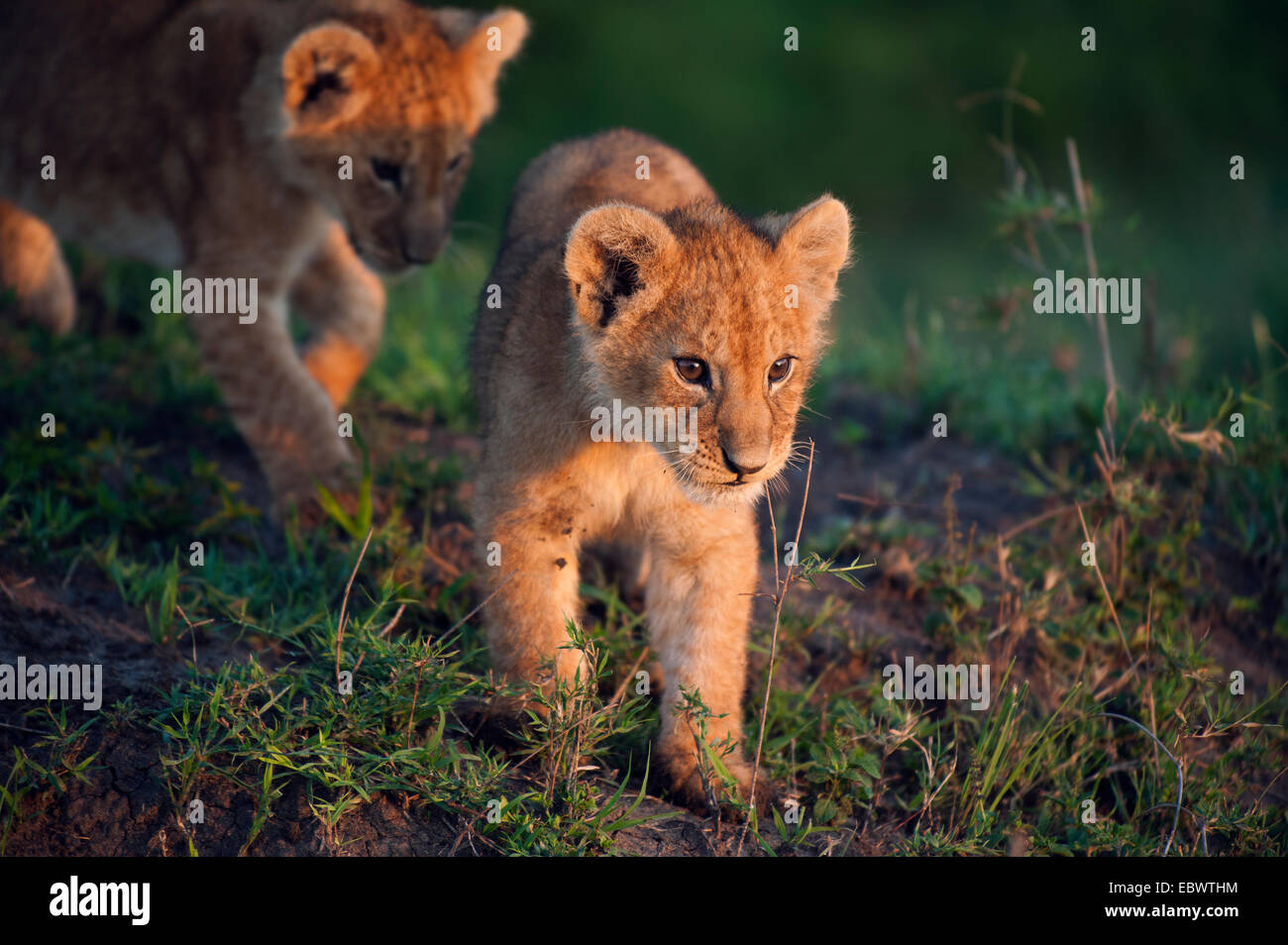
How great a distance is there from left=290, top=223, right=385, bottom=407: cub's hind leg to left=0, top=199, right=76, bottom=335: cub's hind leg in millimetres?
1292

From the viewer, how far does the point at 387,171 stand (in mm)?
5398

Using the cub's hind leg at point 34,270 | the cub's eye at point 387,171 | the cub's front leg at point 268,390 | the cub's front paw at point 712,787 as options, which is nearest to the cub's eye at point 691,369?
the cub's front paw at point 712,787

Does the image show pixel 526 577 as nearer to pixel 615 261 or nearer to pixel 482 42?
pixel 615 261

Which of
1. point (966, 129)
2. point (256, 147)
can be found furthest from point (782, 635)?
point (966, 129)

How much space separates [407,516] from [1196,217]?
1032cm

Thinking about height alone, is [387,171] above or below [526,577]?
above

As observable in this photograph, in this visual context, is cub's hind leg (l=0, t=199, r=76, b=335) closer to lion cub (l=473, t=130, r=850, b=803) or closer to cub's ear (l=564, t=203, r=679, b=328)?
lion cub (l=473, t=130, r=850, b=803)

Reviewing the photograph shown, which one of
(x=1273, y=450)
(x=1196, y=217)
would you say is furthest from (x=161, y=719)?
(x=1196, y=217)

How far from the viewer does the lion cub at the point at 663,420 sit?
12.1 feet

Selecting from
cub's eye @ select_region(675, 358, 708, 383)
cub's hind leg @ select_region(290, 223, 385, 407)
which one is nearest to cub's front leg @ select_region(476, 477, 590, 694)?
cub's eye @ select_region(675, 358, 708, 383)

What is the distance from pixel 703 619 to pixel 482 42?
10.3 ft

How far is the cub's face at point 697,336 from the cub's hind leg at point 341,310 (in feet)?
8.79

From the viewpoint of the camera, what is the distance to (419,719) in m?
3.64

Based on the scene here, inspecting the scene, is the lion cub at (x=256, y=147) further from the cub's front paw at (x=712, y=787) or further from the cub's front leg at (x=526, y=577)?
the cub's front paw at (x=712, y=787)
